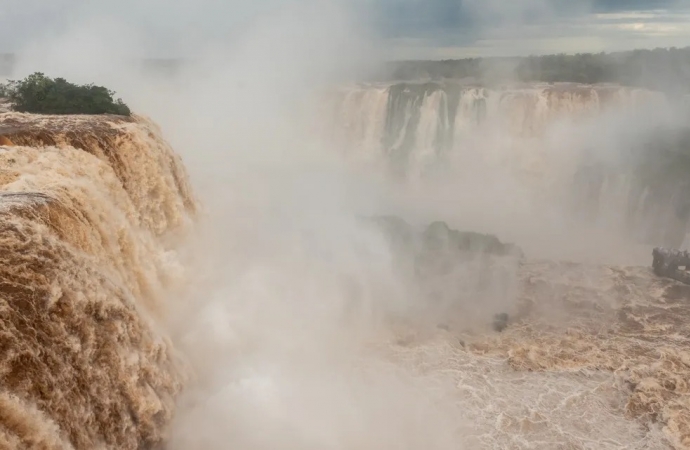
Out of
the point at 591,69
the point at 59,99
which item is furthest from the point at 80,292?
the point at 591,69

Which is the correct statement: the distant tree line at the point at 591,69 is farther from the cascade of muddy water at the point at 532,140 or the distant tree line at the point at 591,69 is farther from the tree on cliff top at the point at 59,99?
the tree on cliff top at the point at 59,99

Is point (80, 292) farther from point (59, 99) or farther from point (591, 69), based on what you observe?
point (591, 69)

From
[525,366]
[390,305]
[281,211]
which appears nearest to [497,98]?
[281,211]

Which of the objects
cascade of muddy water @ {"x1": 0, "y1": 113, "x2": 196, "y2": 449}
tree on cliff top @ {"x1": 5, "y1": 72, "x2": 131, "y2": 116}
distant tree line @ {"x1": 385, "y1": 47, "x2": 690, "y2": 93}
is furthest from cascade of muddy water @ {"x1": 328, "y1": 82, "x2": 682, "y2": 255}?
cascade of muddy water @ {"x1": 0, "y1": 113, "x2": 196, "y2": 449}

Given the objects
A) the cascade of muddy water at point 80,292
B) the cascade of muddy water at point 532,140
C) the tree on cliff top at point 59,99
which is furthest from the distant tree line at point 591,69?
the cascade of muddy water at point 80,292

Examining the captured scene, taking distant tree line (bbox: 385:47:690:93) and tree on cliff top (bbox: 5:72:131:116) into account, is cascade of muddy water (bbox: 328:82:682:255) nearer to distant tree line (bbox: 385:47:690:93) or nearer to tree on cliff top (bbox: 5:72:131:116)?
distant tree line (bbox: 385:47:690:93)

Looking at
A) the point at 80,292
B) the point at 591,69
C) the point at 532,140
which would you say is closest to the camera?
the point at 80,292
